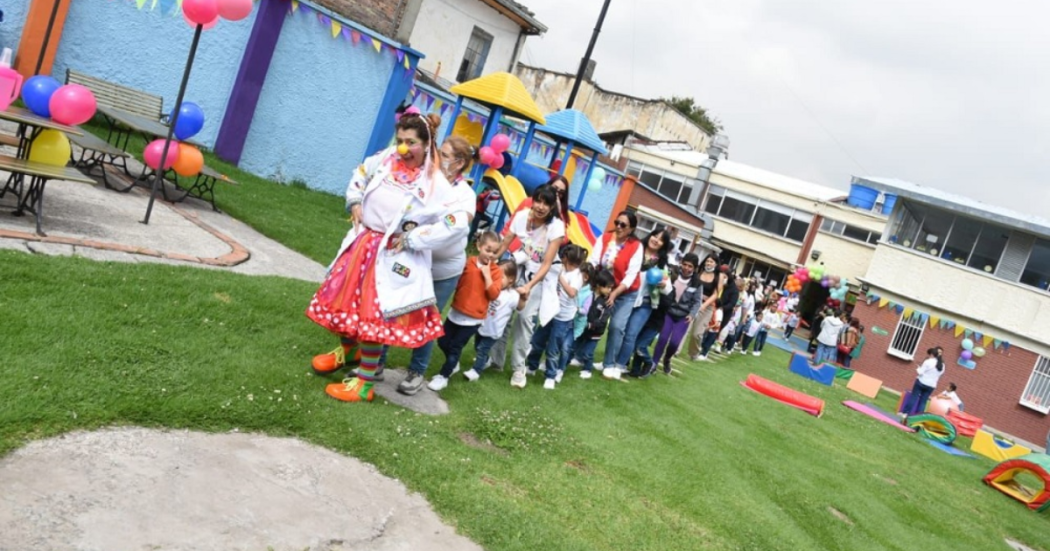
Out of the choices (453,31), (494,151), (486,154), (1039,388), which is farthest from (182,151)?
(1039,388)

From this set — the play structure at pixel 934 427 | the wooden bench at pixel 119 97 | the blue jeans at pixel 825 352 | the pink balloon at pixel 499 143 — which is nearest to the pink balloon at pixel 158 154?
the wooden bench at pixel 119 97

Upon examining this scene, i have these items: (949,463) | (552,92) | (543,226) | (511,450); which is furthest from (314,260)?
(552,92)

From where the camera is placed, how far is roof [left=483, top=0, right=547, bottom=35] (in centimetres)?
2500

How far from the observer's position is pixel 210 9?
7.63m

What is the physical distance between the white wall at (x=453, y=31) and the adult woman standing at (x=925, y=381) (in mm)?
15592

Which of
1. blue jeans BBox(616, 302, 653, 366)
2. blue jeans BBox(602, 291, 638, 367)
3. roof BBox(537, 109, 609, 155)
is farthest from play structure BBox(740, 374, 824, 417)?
roof BBox(537, 109, 609, 155)

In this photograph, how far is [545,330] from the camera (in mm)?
7898

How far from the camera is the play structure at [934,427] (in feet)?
49.3

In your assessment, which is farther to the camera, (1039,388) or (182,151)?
(1039,388)

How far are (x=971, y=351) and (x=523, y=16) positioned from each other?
58.6 feet

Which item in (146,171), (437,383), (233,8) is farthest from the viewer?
(146,171)

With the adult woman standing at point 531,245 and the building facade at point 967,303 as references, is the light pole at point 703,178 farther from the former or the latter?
the adult woman standing at point 531,245

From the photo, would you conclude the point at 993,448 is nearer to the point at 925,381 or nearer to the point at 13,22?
the point at 925,381

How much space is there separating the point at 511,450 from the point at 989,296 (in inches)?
954
